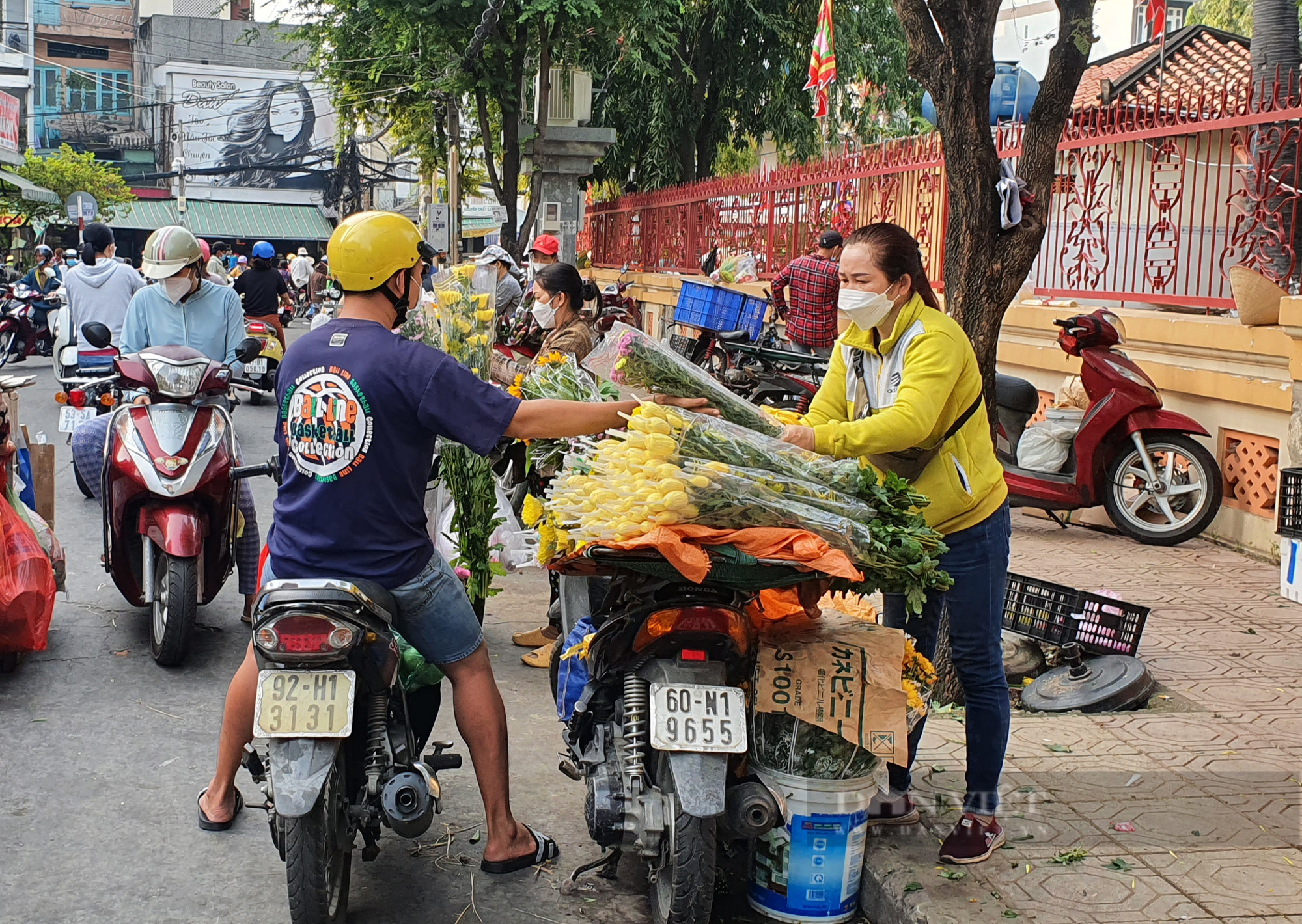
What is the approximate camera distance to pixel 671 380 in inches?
144

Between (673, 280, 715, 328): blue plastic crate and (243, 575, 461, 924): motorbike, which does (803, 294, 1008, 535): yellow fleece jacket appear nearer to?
(243, 575, 461, 924): motorbike

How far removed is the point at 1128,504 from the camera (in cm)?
852

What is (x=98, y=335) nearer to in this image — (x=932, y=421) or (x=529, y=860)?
(x=529, y=860)

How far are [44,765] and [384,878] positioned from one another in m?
1.66

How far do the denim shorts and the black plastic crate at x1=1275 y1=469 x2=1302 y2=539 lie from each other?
2343 mm

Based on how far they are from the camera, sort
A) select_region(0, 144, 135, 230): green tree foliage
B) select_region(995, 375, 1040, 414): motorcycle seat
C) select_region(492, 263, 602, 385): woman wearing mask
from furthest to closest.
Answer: select_region(0, 144, 135, 230): green tree foliage
select_region(995, 375, 1040, 414): motorcycle seat
select_region(492, 263, 602, 385): woman wearing mask

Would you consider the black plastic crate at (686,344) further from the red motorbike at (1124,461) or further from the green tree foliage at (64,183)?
the green tree foliage at (64,183)

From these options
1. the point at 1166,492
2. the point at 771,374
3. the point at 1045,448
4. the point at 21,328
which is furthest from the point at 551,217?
the point at 1166,492

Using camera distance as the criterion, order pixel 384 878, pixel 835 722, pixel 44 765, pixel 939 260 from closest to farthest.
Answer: pixel 835 722 → pixel 384 878 → pixel 44 765 → pixel 939 260

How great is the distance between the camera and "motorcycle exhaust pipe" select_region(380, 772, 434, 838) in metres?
3.45

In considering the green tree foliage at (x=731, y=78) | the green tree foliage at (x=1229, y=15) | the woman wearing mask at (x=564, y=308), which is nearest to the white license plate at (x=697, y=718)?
the woman wearing mask at (x=564, y=308)

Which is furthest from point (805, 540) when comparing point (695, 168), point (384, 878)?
point (695, 168)

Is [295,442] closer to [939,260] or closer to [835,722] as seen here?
[835,722]

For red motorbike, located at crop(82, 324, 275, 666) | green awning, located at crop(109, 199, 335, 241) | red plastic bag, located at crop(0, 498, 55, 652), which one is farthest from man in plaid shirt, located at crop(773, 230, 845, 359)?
green awning, located at crop(109, 199, 335, 241)
